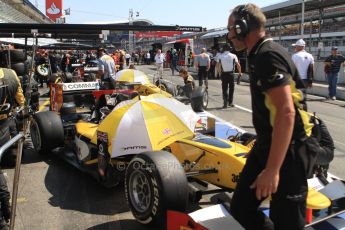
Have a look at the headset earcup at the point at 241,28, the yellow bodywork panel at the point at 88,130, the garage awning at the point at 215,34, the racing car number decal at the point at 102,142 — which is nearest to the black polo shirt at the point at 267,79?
the headset earcup at the point at 241,28

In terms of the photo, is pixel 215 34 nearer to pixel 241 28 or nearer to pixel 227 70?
pixel 227 70

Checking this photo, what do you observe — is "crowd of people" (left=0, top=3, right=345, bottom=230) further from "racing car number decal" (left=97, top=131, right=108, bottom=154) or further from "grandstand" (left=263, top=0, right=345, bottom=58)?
"grandstand" (left=263, top=0, right=345, bottom=58)

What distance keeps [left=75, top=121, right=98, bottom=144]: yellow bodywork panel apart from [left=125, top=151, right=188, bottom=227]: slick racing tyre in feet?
4.59

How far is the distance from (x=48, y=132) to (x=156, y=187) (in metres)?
3.20

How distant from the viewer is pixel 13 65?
7.20m

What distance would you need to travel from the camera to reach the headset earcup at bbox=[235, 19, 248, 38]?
2.36 meters

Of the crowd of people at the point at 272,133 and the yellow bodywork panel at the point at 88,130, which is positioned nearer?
the crowd of people at the point at 272,133

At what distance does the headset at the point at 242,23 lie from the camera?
2.36 meters

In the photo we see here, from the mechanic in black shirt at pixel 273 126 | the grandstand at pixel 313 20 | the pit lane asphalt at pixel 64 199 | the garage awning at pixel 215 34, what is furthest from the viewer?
the garage awning at pixel 215 34

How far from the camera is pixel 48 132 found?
6.35 m

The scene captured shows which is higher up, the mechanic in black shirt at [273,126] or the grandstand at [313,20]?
the grandstand at [313,20]

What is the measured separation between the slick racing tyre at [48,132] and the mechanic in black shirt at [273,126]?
4446 millimetres

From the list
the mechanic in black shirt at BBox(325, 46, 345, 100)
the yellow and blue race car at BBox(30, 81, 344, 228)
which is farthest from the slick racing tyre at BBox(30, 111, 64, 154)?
the mechanic in black shirt at BBox(325, 46, 345, 100)

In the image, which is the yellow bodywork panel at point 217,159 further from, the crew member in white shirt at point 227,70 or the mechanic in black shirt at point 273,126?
the crew member in white shirt at point 227,70
